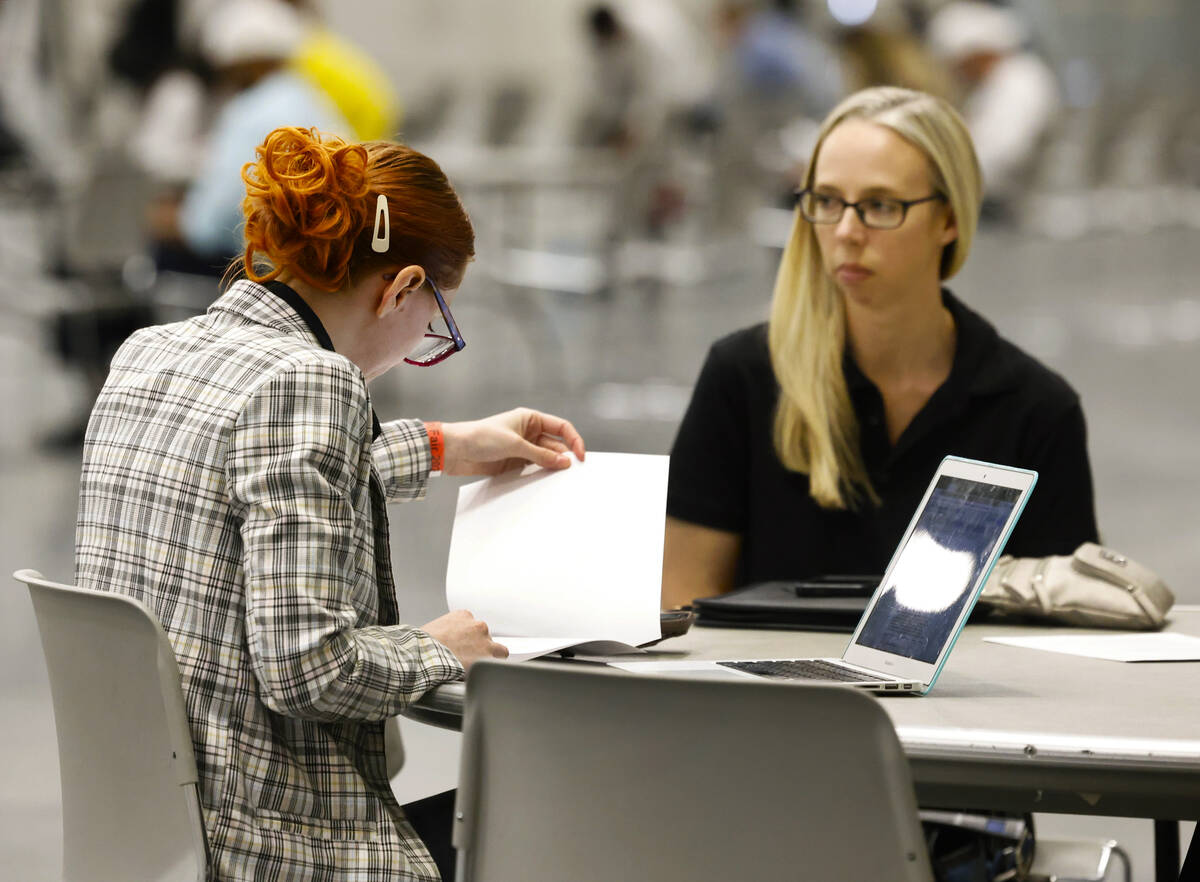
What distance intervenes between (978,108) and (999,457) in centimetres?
865

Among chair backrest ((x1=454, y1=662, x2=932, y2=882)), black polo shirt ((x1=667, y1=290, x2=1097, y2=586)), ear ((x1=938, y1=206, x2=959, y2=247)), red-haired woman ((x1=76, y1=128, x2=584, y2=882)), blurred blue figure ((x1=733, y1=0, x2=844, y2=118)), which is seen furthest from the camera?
blurred blue figure ((x1=733, y1=0, x2=844, y2=118))

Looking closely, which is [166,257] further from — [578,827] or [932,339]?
[578,827]

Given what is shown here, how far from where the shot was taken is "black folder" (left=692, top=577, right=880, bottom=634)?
1783 mm

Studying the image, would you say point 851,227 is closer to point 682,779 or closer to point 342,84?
point 682,779

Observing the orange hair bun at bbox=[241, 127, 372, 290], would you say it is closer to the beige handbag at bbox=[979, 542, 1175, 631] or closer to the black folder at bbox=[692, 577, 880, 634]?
the black folder at bbox=[692, 577, 880, 634]

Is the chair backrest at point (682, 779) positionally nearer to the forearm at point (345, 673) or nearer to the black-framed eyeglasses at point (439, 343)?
the forearm at point (345, 673)

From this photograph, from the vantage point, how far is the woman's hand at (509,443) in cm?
175

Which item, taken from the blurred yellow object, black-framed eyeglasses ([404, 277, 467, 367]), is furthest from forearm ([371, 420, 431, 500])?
the blurred yellow object

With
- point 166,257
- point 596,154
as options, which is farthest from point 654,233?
point 166,257

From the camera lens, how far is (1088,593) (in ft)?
5.93

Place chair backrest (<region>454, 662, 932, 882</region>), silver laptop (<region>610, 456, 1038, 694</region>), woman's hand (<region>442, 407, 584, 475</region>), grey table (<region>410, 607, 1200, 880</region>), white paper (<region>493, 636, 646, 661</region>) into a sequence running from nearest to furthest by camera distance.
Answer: chair backrest (<region>454, 662, 932, 882</region>)
grey table (<region>410, 607, 1200, 880</region>)
silver laptop (<region>610, 456, 1038, 694</region>)
white paper (<region>493, 636, 646, 661</region>)
woman's hand (<region>442, 407, 584, 475</region>)

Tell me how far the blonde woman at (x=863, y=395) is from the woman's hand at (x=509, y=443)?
0.51 meters

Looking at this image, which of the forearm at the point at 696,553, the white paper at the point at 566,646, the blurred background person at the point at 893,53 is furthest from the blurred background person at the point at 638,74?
the white paper at the point at 566,646

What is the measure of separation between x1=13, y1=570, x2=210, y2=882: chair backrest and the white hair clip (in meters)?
0.44
